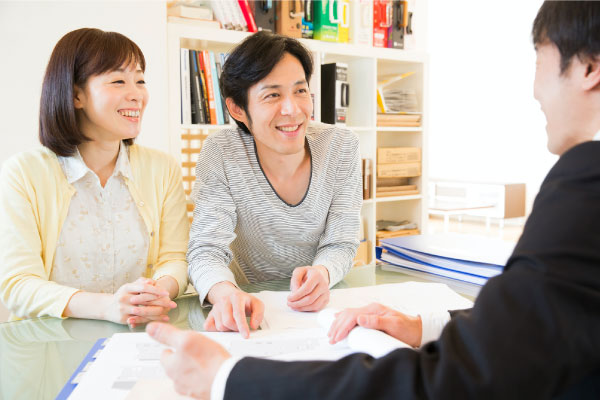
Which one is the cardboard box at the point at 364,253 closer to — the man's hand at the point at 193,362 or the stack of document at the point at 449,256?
the stack of document at the point at 449,256

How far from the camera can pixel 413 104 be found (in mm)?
3566

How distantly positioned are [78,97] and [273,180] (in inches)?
23.0

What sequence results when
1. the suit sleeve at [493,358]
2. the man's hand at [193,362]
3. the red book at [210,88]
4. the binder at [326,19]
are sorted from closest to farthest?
the suit sleeve at [493,358], the man's hand at [193,362], the red book at [210,88], the binder at [326,19]

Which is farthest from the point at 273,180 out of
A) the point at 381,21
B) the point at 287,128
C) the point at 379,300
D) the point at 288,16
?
the point at 381,21

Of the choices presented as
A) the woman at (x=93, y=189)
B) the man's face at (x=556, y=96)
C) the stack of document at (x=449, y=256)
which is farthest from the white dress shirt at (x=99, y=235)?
the man's face at (x=556, y=96)

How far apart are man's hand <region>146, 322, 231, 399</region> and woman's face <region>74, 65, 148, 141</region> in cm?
97

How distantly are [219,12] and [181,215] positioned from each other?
5.10ft

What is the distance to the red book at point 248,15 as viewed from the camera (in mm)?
2770

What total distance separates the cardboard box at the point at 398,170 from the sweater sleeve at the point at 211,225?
2008 millimetres

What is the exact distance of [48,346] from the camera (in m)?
0.95

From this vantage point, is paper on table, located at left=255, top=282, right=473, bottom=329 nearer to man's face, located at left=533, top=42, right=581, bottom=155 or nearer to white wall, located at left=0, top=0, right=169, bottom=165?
man's face, located at left=533, top=42, right=581, bottom=155

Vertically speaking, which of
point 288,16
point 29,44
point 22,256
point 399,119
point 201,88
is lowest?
point 22,256

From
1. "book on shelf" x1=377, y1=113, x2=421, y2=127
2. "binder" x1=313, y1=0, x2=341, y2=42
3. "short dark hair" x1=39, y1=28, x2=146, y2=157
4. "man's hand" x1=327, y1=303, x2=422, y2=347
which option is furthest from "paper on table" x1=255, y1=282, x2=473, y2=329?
"book on shelf" x1=377, y1=113, x2=421, y2=127

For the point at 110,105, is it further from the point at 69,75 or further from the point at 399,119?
the point at 399,119
